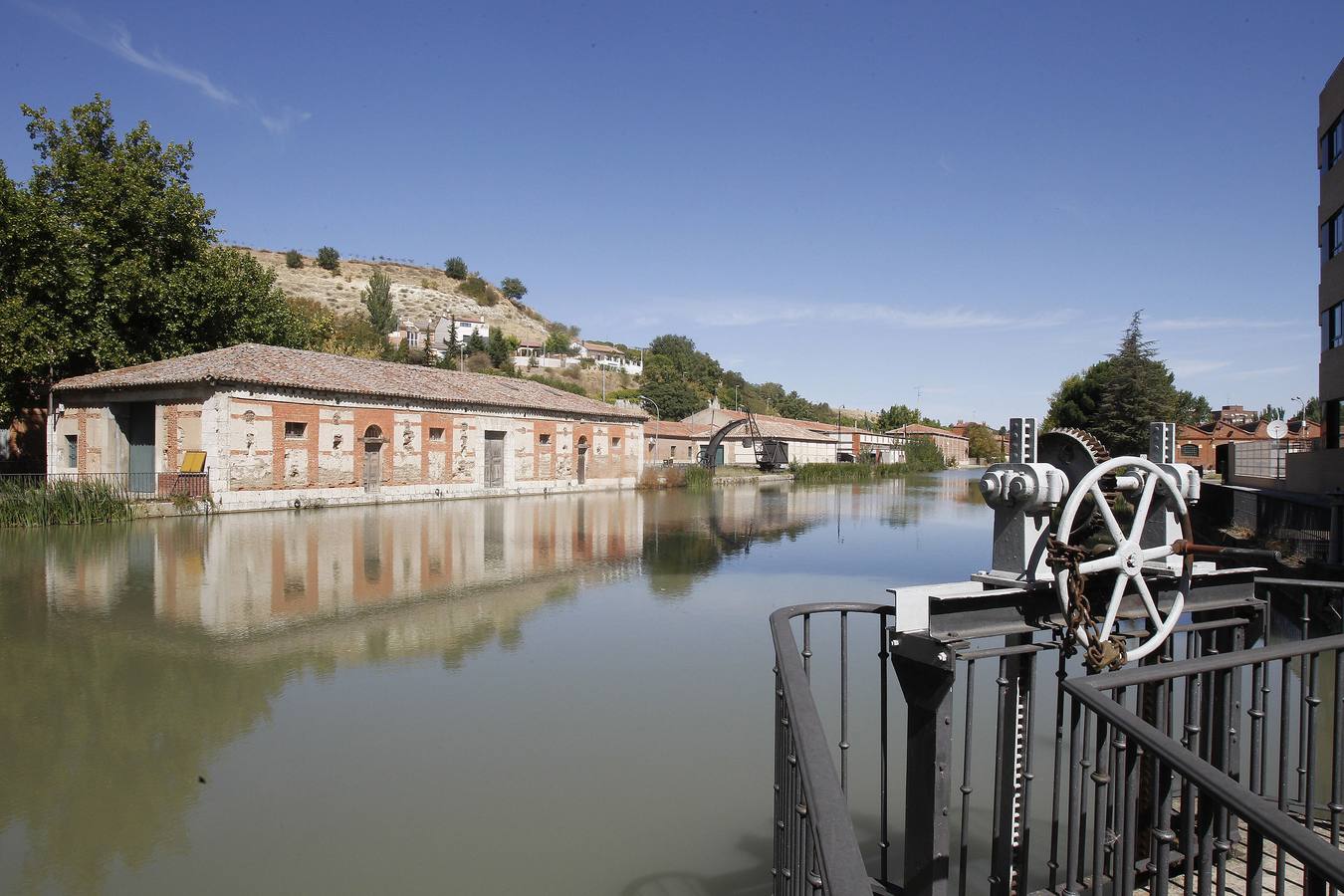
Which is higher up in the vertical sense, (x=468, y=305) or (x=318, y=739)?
(x=468, y=305)

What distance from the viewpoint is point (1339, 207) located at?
20.7m

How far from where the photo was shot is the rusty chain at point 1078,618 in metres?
3.27

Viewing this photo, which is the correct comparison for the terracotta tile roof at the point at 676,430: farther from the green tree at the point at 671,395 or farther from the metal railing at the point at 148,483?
the metal railing at the point at 148,483

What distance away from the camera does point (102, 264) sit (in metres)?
25.8

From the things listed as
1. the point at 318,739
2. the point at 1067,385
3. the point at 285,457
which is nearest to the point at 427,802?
the point at 318,739

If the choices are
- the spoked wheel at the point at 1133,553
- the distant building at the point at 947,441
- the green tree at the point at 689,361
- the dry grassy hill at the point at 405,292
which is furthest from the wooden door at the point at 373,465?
the distant building at the point at 947,441

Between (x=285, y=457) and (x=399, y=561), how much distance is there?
475 inches

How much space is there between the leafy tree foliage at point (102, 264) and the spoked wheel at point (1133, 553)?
29.1 meters

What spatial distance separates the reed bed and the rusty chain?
73.2 feet

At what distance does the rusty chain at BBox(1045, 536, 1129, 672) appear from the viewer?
3.27m

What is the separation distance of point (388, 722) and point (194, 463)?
19.7 meters

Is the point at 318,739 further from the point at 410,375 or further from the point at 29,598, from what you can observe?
the point at 410,375

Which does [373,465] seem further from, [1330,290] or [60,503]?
[1330,290]

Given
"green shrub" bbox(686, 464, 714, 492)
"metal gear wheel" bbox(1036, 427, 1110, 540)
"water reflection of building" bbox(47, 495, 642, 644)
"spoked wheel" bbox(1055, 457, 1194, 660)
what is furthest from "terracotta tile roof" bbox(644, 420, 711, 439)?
"spoked wheel" bbox(1055, 457, 1194, 660)
